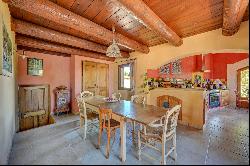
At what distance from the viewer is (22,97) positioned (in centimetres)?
396

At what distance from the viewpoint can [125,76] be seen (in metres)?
5.75

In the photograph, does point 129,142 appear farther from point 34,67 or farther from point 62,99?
point 34,67

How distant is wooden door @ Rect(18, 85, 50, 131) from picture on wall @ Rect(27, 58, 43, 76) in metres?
0.51

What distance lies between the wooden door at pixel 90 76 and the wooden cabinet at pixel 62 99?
2.10ft

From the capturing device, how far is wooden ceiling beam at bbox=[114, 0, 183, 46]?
1.79 metres

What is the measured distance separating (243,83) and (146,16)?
145cm

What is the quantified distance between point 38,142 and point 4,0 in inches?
Result: 88.8

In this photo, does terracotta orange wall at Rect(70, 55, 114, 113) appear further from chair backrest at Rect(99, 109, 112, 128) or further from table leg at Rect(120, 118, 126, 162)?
table leg at Rect(120, 118, 126, 162)

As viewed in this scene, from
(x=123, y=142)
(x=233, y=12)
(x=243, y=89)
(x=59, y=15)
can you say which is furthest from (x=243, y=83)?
(x=59, y=15)

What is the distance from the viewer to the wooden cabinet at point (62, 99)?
186 inches

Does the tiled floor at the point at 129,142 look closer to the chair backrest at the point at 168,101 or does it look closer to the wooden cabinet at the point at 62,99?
the chair backrest at the point at 168,101

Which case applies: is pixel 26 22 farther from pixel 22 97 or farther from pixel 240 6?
pixel 240 6

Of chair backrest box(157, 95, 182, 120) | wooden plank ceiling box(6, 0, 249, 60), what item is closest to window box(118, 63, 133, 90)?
chair backrest box(157, 95, 182, 120)

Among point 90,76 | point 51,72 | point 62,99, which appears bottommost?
point 62,99
